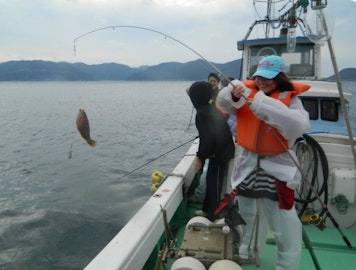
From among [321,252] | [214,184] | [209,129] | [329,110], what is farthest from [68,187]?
[321,252]

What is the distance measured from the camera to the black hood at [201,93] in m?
3.36

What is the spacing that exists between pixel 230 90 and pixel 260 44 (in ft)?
15.3

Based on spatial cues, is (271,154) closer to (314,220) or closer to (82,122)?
(314,220)

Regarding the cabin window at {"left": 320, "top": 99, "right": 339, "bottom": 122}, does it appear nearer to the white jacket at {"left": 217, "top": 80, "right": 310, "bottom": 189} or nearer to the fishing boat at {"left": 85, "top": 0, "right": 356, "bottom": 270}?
the fishing boat at {"left": 85, "top": 0, "right": 356, "bottom": 270}

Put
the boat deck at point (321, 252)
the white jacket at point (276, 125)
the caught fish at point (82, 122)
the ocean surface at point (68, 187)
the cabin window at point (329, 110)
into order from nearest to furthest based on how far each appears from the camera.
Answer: the white jacket at point (276, 125), the boat deck at point (321, 252), the caught fish at point (82, 122), the cabin window at point (329, 110), the ocean surface at point (68, 187)

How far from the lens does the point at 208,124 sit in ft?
11.1

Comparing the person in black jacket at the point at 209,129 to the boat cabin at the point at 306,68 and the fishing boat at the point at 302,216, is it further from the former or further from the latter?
the boat cabin at the point at 306,68

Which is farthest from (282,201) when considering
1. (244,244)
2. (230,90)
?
(230,90)

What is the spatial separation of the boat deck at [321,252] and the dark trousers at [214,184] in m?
0.49

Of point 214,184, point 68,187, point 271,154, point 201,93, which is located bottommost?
point 68,187

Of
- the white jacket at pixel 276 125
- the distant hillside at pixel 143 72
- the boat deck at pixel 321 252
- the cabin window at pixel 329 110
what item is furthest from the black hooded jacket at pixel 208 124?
the cabin window at pixel 329 110

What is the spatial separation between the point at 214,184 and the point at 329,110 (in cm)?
251

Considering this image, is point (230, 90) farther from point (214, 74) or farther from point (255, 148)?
point (214, 74)

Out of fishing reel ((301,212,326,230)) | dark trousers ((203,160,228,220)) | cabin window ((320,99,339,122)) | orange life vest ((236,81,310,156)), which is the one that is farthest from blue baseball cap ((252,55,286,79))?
cabin window ((320,99,339,122))
